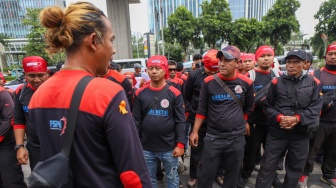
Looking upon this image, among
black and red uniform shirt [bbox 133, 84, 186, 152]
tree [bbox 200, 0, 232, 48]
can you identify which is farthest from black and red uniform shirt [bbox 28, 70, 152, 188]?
tree [bbox 200, 0, 232, 48]

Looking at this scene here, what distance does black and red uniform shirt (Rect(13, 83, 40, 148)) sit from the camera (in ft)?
8.99

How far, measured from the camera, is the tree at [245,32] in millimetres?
27391

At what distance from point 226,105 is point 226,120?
0.19 m

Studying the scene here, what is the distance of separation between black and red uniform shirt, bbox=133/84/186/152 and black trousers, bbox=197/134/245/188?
14.5 inches

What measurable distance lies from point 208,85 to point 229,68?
35 centimetres

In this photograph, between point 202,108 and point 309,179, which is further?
point 309,179

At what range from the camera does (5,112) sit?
292 cm

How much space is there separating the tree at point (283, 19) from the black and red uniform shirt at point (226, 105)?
28.4 meters

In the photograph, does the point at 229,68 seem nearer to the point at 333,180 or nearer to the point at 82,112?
the point at 82,112

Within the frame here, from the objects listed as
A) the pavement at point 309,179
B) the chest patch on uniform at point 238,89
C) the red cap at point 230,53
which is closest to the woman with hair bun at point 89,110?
the red cap at point 230,53

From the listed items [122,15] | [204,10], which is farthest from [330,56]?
[204,10]

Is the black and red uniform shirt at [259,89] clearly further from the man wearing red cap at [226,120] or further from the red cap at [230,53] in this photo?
the red cap at [230,53]

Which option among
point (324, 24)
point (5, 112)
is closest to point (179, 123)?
point (5, 112)

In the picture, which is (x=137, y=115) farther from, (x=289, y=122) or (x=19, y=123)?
(x=289, y=122)
